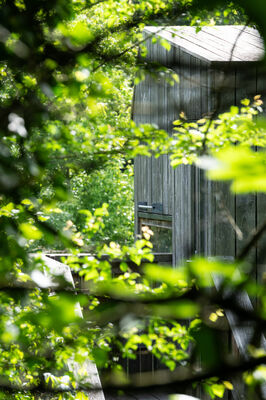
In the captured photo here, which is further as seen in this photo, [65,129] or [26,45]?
[65,129]

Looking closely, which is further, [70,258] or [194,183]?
[194,183]

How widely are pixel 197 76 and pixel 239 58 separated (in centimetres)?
45

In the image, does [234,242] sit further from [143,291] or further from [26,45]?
[26,45]

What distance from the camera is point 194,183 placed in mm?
4641

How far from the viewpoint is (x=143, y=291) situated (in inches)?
107

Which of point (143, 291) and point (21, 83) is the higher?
point (21, 83)

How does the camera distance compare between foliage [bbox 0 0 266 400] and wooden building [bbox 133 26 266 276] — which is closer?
foliage [bbox 0 0 266 400]

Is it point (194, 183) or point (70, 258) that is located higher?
point (194, 183)

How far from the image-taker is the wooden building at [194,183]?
3680 millimetres

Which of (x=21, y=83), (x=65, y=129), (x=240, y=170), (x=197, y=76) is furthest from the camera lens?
(x=197, y=76)

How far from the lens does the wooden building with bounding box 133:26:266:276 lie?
368cm

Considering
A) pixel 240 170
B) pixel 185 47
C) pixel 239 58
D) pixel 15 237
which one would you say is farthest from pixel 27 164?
pixel 185 47

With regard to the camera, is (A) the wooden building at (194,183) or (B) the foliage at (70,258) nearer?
(B) the foliage at (70,258)

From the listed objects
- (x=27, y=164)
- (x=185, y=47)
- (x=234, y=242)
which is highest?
(x=185, y=47)
